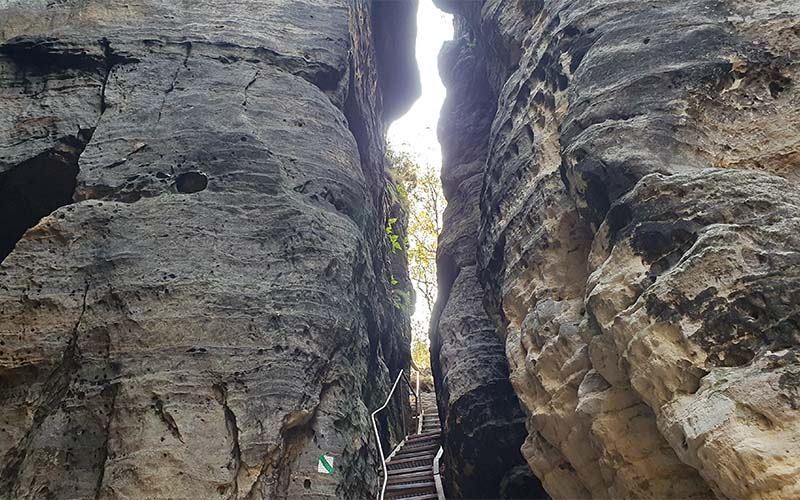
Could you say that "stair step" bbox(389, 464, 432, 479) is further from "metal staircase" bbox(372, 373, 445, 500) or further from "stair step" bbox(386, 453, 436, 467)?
"stair step" bbox(386, 453, 436, 467)

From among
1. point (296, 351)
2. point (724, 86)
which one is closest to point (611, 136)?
point (724, 86)

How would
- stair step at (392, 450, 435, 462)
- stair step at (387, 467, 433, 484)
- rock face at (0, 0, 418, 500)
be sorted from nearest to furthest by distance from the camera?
rock face at (0, 0, 418, 500) < stair step at (387, 467, 433, 484) < stair step at (392, 450, 435, 462)

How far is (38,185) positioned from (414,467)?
21.3 ft

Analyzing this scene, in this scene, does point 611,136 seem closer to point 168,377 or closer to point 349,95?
point 168,377

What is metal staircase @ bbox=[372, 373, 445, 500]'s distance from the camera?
7.57 meters

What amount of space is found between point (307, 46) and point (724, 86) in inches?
206

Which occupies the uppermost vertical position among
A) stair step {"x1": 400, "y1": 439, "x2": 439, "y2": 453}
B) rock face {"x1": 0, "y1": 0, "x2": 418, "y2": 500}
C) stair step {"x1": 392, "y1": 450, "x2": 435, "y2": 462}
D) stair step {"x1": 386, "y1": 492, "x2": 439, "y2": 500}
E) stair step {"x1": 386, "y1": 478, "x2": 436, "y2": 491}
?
rock face {"x1": 0, "y1": 0, "x2": 418, "y2": 500}

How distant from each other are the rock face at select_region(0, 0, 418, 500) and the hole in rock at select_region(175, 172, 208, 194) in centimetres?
3

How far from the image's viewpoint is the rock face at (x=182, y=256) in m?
4.39

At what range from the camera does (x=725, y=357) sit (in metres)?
3.37

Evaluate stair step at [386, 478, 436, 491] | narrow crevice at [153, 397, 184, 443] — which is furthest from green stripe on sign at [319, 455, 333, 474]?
stair step at [386, 478, 436, 491]

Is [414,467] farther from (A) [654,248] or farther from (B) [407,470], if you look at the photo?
(A) [654,248]

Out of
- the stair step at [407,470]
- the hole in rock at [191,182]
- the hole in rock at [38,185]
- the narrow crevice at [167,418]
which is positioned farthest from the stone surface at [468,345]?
the hole in rock at [38,185]

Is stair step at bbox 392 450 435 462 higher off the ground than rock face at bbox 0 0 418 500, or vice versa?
rock face at bbox 0 0 418 500
